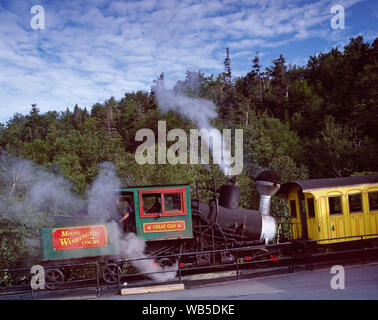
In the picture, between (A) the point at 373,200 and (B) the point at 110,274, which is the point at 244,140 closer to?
(A) the point at 373,200

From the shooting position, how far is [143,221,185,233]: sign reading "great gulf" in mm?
11883

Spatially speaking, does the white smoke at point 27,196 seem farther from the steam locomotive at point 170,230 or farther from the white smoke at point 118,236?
the white smoke at point 118,236

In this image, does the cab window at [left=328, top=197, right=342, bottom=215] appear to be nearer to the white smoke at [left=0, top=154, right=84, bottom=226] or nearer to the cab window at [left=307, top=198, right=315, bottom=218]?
the cab window at [left=307, top=198, right=315, bottom=218]

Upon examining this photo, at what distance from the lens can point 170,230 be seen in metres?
12.0

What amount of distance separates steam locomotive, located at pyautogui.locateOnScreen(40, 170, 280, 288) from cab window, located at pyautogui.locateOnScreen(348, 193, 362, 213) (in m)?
2.68

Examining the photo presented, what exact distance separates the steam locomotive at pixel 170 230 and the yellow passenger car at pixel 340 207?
1378 mm

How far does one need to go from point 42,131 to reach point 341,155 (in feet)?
187

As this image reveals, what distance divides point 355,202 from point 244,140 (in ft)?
92.2

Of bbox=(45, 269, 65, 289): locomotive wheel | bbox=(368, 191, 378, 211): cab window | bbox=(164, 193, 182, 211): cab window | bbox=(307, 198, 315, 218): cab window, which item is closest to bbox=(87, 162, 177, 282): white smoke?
bbox=(164, 193, 182, 211): cab window

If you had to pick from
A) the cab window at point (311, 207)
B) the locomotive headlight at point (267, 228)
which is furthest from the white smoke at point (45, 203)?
the cab window at point (311, 207)

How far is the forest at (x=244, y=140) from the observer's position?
20609mm
